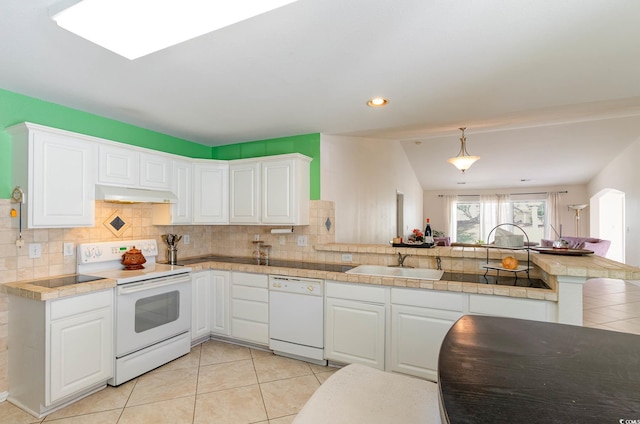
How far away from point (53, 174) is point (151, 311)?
4.37ft

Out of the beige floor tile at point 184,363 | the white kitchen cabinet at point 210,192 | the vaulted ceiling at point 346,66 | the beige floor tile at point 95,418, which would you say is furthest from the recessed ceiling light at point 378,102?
the beige floor tile at point 95,418

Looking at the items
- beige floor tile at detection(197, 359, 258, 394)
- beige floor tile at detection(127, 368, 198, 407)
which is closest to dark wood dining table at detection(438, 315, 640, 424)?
beige floor tile at detection(197, 359, 258, 394)

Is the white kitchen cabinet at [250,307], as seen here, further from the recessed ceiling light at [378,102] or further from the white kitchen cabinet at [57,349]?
the recessed ceiling light at [378,102]

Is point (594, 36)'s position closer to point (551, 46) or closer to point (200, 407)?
point (551, 46)

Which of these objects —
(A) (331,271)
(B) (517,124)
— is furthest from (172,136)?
(B) (517,124)

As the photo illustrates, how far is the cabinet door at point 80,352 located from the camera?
2.22 metres

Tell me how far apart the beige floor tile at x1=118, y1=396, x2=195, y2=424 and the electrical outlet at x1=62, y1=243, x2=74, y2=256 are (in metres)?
1.38

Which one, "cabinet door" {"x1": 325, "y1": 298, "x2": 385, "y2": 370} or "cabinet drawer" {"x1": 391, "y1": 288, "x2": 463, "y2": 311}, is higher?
"cabinet drawer" {"x1": 391, "y1": 288, "x2": 463, "y2": 311}

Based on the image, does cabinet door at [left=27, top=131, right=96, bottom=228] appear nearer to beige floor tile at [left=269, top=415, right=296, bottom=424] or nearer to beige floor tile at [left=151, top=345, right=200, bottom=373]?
beige floor tile at [left=151, top=345, right=200, bottom=373]

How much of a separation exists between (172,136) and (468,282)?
343 centimetres

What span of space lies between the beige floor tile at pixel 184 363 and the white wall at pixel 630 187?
698 cm

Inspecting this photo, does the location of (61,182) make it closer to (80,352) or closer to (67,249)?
(67,249)

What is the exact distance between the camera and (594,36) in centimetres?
169

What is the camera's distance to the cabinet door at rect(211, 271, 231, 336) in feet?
11.3
